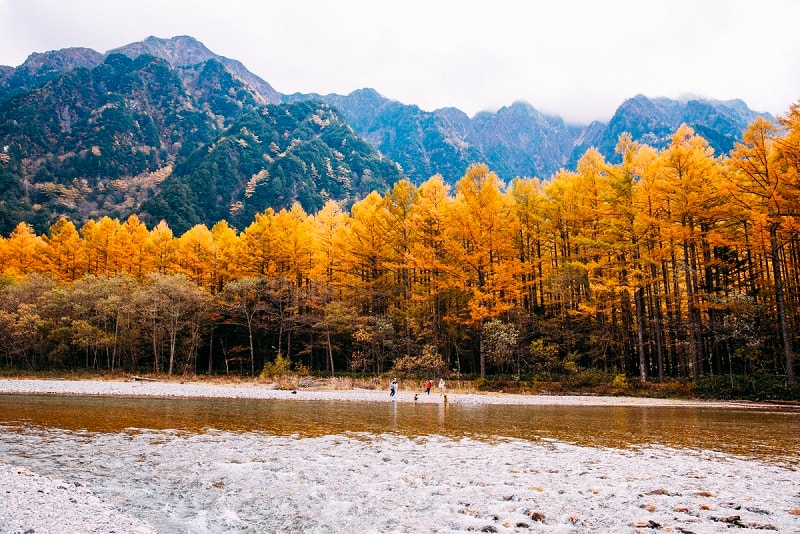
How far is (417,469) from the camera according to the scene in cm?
749

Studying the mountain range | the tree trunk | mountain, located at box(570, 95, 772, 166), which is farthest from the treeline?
mountain, located at box(570, 95, 772, 166)

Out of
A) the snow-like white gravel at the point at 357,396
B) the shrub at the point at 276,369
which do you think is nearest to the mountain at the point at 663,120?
the snow-like white gravel at the point at 357,396

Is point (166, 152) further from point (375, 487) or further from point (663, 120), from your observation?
point (663, 120)

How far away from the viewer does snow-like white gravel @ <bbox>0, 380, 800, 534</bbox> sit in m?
5.08

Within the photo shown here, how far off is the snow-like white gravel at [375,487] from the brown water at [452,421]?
1.30 metres

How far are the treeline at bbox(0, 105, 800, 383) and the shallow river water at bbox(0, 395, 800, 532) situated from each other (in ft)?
35.4

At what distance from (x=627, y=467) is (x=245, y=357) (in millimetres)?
33982

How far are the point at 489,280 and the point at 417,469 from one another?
19.7 metres

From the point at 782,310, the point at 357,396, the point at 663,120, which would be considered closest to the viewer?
the point at 782,310

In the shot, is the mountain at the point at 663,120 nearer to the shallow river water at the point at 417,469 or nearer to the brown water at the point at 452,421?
the brown water at the point at 452,421

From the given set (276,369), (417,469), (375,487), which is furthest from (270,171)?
(375,487)

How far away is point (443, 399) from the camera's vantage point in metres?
20.6

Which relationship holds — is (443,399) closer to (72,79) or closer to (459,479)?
(459,479)

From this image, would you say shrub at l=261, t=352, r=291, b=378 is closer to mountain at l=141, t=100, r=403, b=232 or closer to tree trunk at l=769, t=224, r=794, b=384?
tree trunk at l=769, t=224, r=794, b=384
